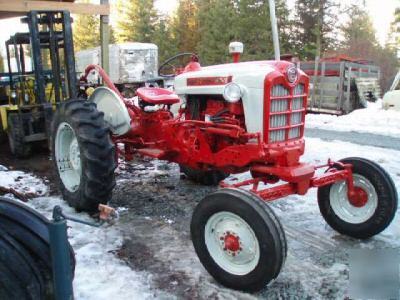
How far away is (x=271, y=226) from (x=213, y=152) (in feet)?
4.99

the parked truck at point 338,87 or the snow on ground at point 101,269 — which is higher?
the parked truck at point 338,87

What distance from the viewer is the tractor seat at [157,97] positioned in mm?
5047

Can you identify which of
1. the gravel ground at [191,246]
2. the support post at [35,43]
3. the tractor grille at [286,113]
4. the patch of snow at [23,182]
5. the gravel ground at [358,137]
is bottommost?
the gravel ground at [191,246]

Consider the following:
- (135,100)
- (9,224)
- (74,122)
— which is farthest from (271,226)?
(135,100)

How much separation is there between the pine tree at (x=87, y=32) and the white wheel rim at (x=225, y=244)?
43335mm

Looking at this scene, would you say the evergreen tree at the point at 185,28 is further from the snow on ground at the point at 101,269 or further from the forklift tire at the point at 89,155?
the snow on ground at the point at 101,269

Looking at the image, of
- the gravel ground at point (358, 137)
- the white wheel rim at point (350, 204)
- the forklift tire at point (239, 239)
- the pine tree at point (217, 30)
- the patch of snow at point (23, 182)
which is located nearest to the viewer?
the forklift tire at point (239, 239)

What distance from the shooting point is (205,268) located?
349cm

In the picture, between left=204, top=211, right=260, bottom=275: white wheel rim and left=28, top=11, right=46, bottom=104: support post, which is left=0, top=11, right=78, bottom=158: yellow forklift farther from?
left=204, top=211, right=260, bottom=275: white wheel rim

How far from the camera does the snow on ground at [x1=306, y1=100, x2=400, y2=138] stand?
10461 millimetres

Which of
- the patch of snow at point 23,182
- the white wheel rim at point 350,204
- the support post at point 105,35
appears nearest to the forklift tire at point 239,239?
the white wheel rim at point 350,204

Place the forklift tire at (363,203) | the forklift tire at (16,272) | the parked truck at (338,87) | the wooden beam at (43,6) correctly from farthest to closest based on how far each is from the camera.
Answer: the parked truck at (338,87)
the wooden beam at (43,6)
the forklift tire at (363,203)
the forklift tire at (16,272)

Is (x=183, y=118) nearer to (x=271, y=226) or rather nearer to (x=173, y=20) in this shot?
(x=271, y=226)

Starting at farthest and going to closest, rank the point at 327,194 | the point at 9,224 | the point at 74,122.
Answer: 1. the point at 74,122
2. the point at 327,194
3. the point at 9,224
